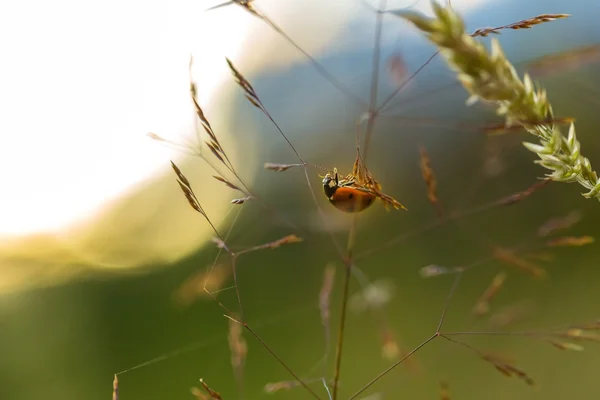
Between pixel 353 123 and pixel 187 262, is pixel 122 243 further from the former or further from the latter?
pixel 353 123

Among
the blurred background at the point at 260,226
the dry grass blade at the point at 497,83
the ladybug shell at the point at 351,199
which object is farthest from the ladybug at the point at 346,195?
the blurred background at the point at 260,226

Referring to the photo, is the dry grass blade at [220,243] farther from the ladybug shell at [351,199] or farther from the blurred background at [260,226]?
the blurred background at [260,226]

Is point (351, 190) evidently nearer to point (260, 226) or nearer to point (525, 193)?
point (525, 193)

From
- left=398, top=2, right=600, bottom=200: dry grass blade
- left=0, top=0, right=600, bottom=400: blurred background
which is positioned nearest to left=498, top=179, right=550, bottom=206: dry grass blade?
left=398, top=2, right=600, bottom=200: dry grass blade

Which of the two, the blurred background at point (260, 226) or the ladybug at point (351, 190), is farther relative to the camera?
the blurred background at point (260, 226)

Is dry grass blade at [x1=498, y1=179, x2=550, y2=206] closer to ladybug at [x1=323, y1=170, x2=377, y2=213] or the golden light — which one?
ladybug at [x1=323, y1=170, x2=377, y2=213]

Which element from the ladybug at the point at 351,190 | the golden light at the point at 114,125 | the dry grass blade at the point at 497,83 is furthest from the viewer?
the golden light at the point at 114,125

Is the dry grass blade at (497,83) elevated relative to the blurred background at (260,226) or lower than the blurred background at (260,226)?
elevated

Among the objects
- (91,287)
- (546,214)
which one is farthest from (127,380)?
(546,214)
